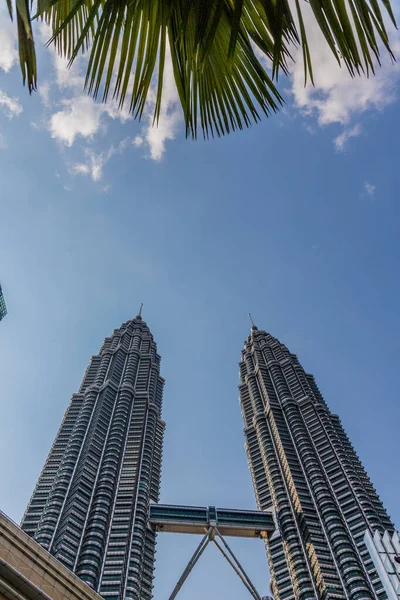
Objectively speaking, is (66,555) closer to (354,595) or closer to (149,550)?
(149,550)

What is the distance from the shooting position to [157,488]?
85.3 meters

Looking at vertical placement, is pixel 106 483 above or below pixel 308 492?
above

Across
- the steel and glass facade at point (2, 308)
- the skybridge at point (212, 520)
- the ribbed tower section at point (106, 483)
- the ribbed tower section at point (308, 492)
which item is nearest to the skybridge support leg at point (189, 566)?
the skybridge at point (212, 520)

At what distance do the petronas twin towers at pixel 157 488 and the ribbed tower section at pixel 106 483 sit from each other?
188 millimetres

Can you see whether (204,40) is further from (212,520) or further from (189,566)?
(212,520)

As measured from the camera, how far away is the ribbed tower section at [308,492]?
214 feet

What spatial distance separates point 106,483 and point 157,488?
13.6m

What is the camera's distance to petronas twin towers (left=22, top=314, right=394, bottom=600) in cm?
6412

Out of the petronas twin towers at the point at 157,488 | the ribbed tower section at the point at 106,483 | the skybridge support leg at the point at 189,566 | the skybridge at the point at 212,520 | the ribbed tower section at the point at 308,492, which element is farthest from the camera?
the ribbed tower section at the point at 308,492

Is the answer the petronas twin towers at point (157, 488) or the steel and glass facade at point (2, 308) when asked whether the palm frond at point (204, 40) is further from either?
the steel and glass facade at point (2, 308)

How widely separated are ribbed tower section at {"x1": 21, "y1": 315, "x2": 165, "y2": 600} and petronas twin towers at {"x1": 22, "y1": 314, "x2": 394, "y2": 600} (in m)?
0.19

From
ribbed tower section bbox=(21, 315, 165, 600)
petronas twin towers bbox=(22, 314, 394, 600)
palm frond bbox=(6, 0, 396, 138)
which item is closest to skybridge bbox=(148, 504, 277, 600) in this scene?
petronas twin towers bbox=(22, 314, 394, 600)

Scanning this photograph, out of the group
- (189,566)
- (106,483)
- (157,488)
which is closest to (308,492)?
(157,488)

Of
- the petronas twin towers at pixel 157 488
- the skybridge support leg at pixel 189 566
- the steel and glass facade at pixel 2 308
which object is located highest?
the steel and glass facade at pixel 2 308
